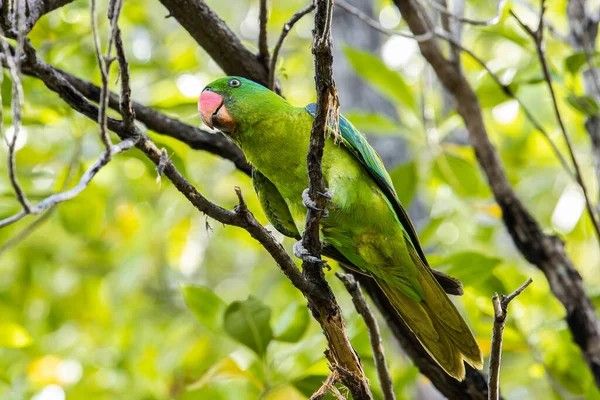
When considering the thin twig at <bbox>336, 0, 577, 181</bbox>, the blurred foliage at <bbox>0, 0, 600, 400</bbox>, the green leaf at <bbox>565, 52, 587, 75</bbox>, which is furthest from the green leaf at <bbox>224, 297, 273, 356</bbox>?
the green leaf at <bbox>565, 52, 587, 75</bbox>

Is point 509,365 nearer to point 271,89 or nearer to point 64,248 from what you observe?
point 271,89

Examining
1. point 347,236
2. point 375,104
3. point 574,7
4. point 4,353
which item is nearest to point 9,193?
point 4,353

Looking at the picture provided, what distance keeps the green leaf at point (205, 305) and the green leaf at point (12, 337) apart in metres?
1.35

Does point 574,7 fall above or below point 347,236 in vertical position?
above

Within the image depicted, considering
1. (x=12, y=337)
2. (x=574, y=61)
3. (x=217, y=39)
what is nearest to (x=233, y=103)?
(x=217, y=39)

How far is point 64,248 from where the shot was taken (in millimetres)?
4484

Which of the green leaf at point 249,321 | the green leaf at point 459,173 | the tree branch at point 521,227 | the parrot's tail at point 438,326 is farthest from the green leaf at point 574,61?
the green leaf at point 249,321

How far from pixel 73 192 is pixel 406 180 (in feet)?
7.39

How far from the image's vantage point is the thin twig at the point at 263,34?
237 centimetres

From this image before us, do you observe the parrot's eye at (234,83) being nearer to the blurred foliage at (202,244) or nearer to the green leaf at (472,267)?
the blurred foliage at (202,244)

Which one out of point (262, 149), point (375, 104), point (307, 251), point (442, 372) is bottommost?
point (442, 372)

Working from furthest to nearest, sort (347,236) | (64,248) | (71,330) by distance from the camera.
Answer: (71,330) < (64,248) < (347,236)

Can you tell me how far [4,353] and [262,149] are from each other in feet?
6.69

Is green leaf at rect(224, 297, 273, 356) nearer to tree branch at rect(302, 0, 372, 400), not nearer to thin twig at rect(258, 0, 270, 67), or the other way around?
tree branch at rect(302, 0, 372, 400)
